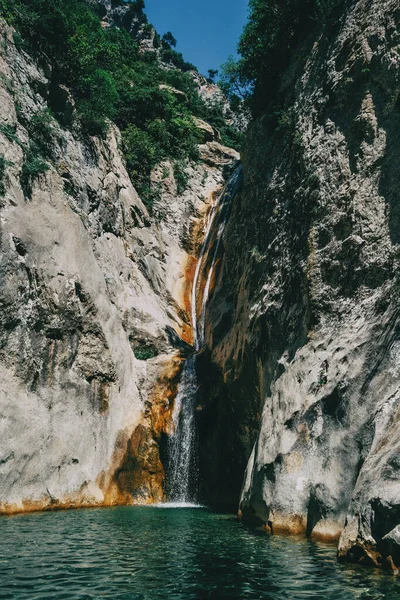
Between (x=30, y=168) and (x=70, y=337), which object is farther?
(x=30, y=168)

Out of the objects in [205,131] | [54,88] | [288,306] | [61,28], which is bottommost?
[288,306]

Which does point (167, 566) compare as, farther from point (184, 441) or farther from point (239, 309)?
point (239, 309)

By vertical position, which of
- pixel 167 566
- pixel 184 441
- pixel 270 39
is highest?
pixel 270 39

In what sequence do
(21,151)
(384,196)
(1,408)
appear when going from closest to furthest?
1. (384,196)
2. (1,408)
3. (21,151)

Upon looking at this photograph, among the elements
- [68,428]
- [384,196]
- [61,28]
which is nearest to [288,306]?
[384,196]

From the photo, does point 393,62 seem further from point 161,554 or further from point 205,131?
point 205,131

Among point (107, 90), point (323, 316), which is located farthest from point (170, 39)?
point (323, 316)

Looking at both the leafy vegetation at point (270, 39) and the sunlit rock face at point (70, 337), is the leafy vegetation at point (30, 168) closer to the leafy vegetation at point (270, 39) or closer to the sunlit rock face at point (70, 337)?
the sunlit rock face at point (70, 337)

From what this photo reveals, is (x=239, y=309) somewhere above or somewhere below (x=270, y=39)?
below
